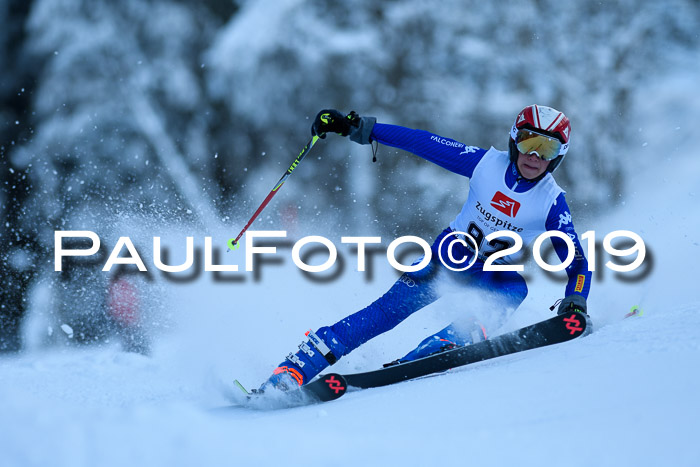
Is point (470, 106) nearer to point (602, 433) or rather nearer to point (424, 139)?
point (424, 139)

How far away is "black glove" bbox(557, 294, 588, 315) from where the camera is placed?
2762mm

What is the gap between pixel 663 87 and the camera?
9.66 meters

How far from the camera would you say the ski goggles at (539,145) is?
112 inches

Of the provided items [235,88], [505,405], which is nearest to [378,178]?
[235,88]

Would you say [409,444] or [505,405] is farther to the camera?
[505,405]

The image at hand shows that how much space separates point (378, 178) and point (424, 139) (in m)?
6.12

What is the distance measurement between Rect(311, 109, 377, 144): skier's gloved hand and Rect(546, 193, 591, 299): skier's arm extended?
1.00 m

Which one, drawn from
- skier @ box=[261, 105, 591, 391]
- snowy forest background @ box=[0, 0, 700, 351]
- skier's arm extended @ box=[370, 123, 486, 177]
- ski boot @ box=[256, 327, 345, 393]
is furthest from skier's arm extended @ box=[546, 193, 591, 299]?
snowy forest background @ box=[0, 0, 700, 351]

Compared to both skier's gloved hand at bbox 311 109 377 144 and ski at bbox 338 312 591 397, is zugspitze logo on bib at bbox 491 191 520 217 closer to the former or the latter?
ski at bbox 338 312 591 397

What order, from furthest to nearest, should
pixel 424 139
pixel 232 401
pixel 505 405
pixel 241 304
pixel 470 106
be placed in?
pixel 470 106 → pixel 241 304 → pixel 424 139 → pixel 232 401 → pixel 505 405

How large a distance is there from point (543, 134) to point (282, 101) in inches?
298

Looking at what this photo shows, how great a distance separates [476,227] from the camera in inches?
122

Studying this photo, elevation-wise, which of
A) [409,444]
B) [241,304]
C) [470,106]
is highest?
[470,106]

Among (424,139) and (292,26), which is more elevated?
(292,26)
